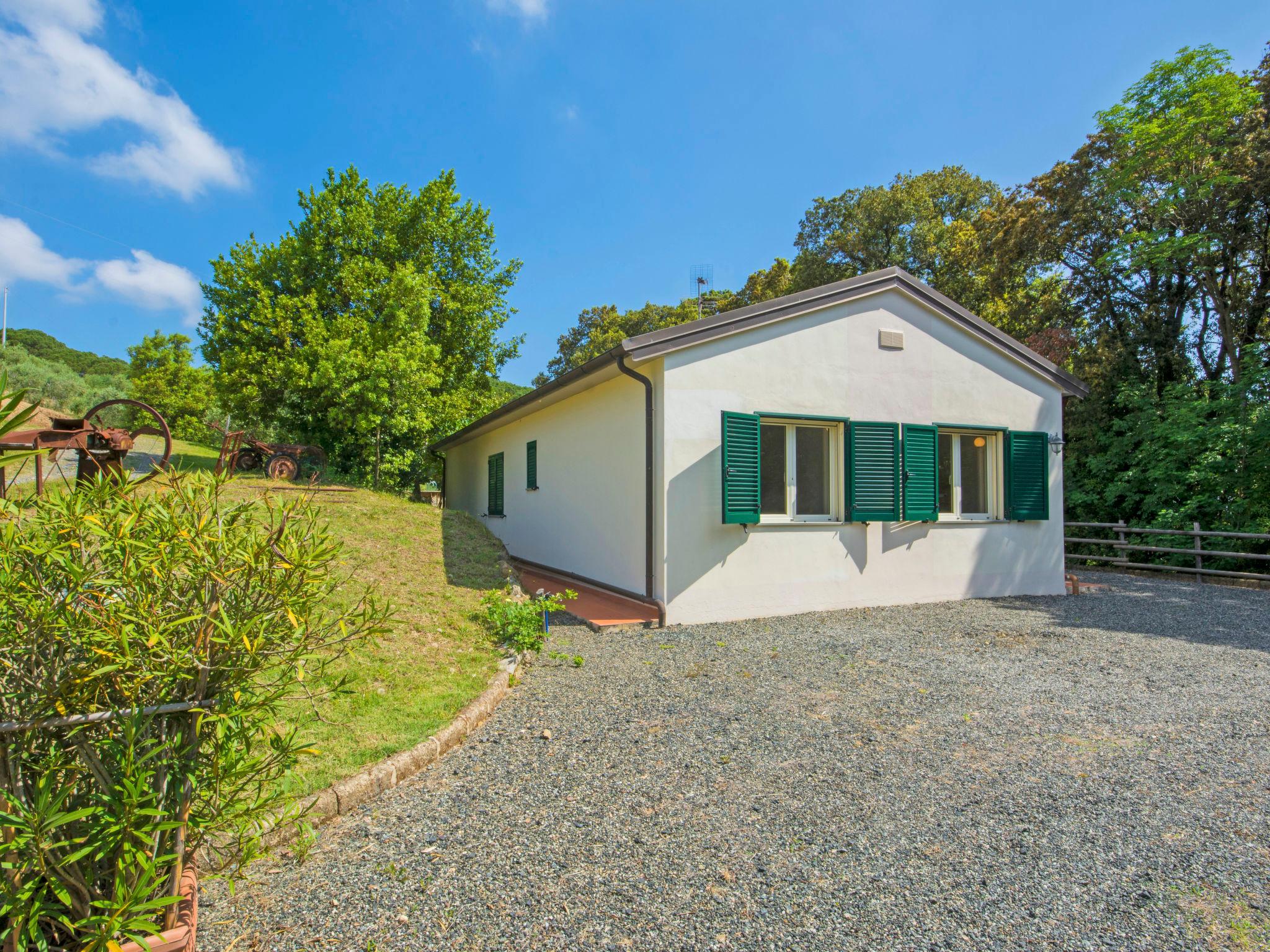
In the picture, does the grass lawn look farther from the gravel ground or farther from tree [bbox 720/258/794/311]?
tree [bbox 720/258/794/311]

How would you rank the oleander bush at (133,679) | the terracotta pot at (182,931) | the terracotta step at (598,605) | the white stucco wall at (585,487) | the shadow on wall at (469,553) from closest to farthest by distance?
1. the oleander bush at (133,679)
2. the terracotta pot at (182,931)
3. the terracotta step at (598,605)
4. the shadow on wall at (469,553)
5. the white stucco wall at (585,487)

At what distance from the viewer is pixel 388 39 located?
9.31 m

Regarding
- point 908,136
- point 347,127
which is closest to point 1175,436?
point 908,136

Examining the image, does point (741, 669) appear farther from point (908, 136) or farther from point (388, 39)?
point (908, 136)

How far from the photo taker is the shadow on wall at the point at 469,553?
755 centimetres

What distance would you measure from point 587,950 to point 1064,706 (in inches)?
159

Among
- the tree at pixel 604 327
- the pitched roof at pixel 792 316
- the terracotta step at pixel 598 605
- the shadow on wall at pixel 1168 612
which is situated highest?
the tree at pixel 604 327

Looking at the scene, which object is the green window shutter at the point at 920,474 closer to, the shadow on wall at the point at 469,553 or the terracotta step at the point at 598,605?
the terracotta step at the point at 598,605

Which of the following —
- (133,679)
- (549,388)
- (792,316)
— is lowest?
(133,679)

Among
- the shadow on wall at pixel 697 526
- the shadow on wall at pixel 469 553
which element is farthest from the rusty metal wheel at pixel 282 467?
the shadow on wall at pixel 697 526

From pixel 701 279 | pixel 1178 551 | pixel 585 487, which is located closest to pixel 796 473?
pixel 585 487

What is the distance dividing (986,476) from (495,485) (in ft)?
32.0

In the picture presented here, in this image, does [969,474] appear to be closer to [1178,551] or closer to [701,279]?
[1178,551]

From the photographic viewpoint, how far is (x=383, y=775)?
3072 millimetres
